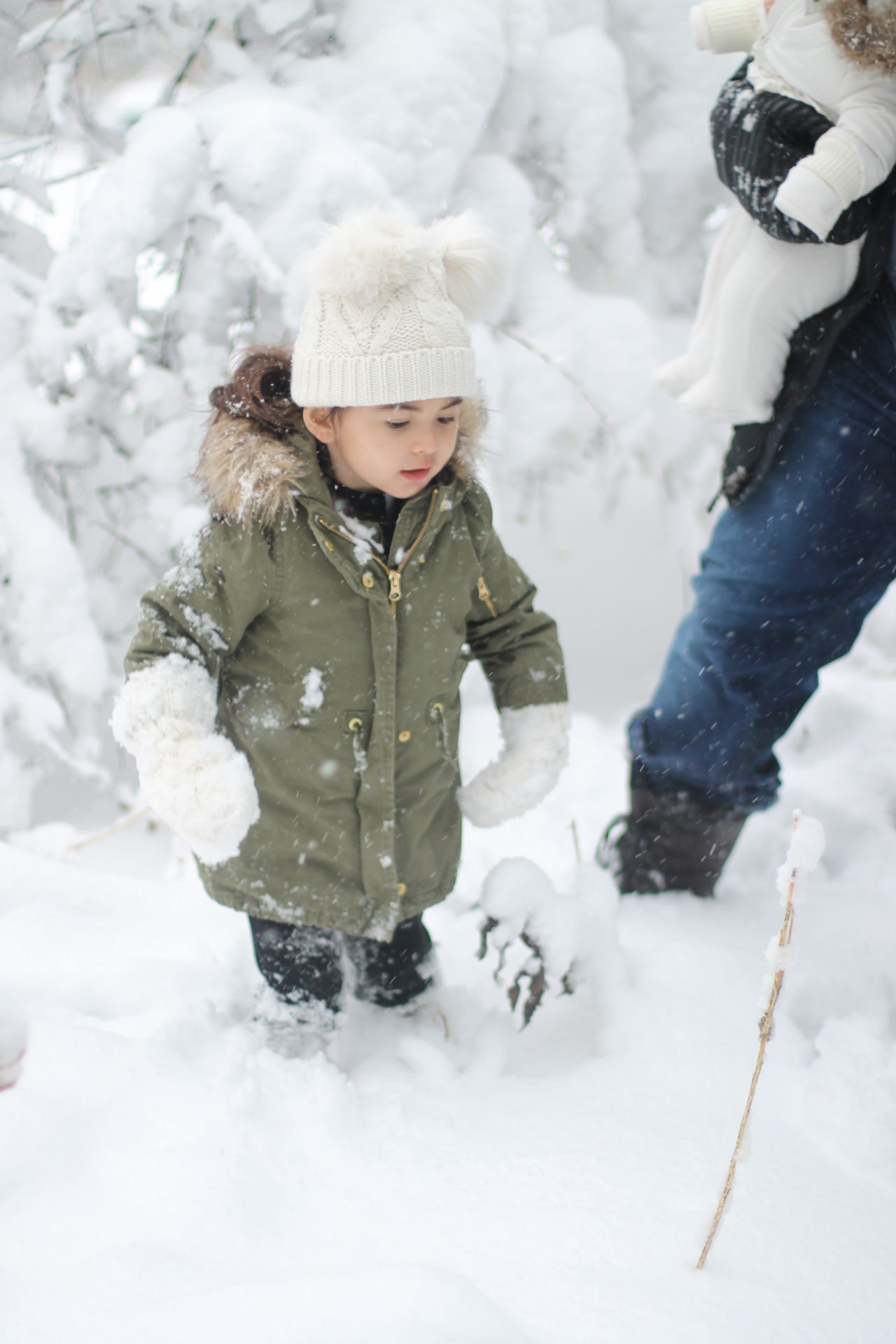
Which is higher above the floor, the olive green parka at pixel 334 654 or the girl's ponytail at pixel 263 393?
the girl's ponytail at pixel 263 393

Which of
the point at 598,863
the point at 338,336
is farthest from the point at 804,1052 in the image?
the point at 338,336

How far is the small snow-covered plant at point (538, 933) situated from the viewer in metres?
1.74

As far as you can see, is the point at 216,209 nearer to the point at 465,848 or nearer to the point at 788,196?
the point at 788,196

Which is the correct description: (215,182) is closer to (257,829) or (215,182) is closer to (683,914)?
(257,829)

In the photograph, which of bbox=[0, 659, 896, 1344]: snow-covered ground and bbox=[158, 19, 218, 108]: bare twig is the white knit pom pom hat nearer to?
bbox=[0, 659, 896, 1344]: snow-covered ground

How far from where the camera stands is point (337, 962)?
5.96 feet

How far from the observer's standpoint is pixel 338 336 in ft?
4.81

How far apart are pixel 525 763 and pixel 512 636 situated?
0.24 meters

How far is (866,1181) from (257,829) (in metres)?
1.14

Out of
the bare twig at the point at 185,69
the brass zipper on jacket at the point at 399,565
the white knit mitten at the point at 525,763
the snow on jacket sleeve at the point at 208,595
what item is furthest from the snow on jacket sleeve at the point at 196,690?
the bare twig at the point at 185,69

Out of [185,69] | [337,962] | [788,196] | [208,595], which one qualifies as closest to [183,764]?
[208,595]

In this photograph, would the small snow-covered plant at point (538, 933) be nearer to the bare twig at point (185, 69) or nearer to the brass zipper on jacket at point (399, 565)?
the brass zipper on jacket at point (399, 565)

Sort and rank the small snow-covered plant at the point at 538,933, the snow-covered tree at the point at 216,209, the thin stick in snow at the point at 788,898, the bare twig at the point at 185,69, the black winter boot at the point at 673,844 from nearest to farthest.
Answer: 1. the thin stick in snow at the point at 788,898
2. the small snow-covered plant at the point at 538,933
3. the black winter boot at the point at 673,844
4. the snow-covered tree at the point at 216,209
5. the bare twig at the point at 185,69

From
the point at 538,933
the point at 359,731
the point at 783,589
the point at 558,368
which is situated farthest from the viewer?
the point at 558,368
